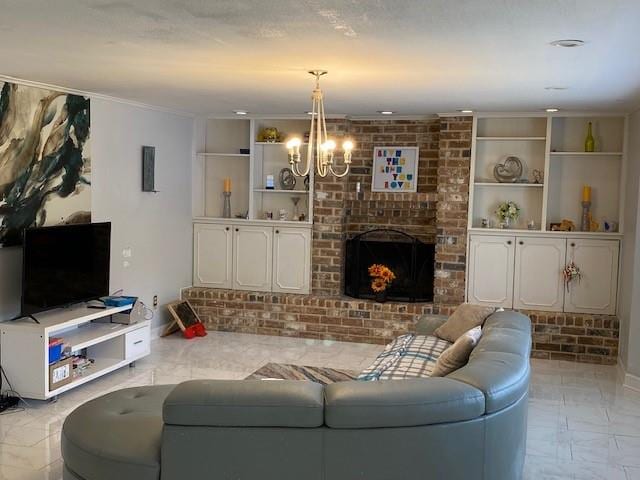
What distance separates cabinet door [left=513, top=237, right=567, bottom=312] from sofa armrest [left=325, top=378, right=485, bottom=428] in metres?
4.12

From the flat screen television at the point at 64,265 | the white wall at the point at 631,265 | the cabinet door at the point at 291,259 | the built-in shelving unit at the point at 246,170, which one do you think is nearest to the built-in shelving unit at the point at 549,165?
the white wall at the point at 631,265

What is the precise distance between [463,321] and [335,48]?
7.84 ft

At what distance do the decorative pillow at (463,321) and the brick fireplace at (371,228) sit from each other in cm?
178

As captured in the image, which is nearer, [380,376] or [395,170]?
[380,376]

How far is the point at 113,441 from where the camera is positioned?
3029mm

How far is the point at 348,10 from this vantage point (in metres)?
2.70

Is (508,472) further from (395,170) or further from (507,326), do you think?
(395,170)

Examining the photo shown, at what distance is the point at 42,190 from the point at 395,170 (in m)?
3.57

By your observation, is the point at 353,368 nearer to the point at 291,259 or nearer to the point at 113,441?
the point at 291,259

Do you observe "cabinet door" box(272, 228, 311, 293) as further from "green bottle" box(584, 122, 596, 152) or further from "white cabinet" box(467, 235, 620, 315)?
"green bottle" box(584, 122, 596, 152)

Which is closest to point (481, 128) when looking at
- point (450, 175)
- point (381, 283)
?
point (450, 175)

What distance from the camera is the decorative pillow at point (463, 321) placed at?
16.0 feet

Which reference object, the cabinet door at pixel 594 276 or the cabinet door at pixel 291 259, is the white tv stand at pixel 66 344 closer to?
the cabinet door at pixel 291 259

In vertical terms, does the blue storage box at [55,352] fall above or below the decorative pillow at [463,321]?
below
